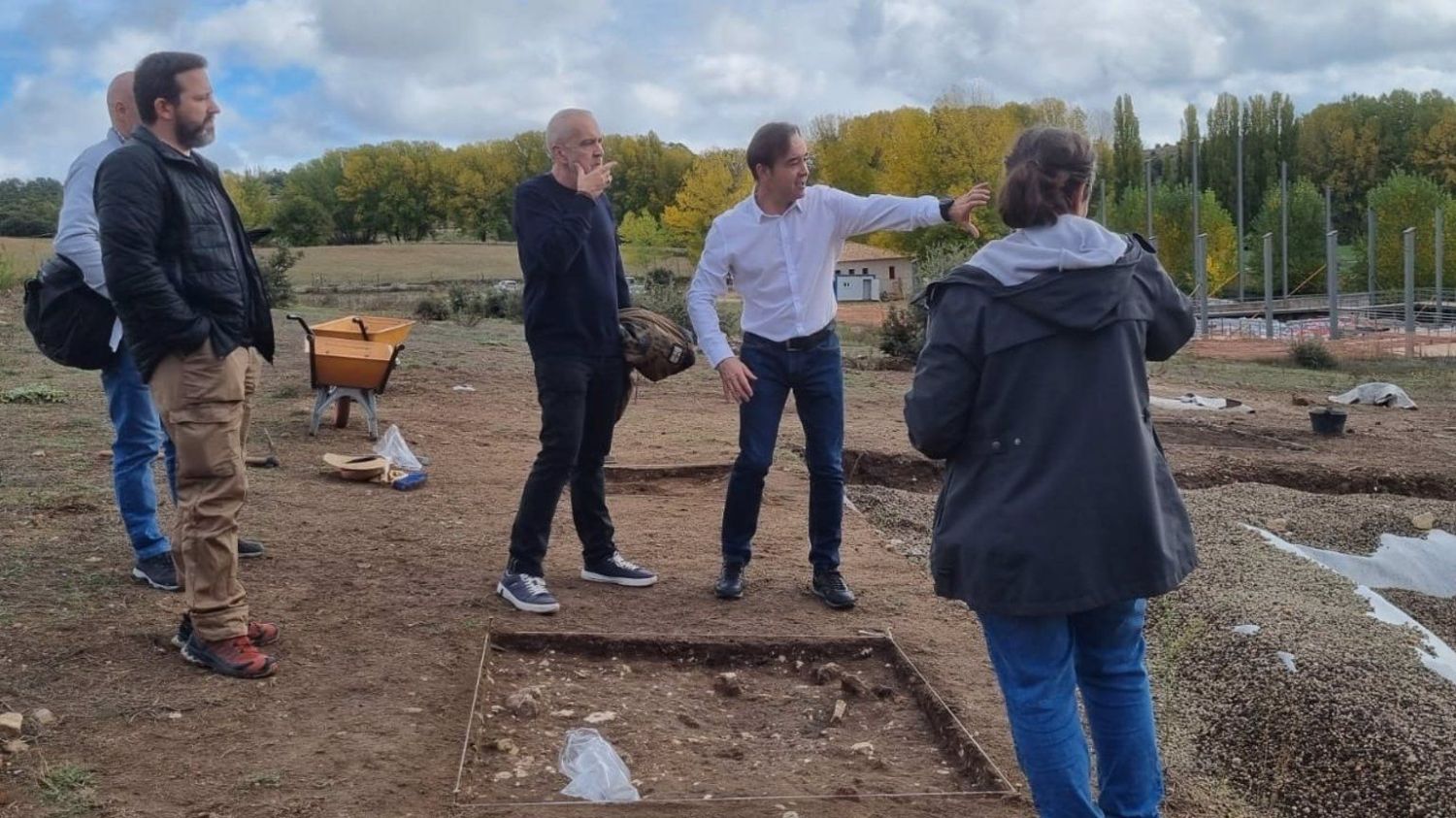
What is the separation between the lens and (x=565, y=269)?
4.56m

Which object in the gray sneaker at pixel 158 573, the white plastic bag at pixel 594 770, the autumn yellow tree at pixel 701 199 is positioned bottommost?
the white plastic bag at pixel 594 770

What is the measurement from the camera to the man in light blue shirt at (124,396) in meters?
4.58

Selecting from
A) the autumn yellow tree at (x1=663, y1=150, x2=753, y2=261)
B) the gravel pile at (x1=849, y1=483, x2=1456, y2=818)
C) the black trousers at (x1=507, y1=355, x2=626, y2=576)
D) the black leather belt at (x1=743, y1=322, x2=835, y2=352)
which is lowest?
the gravel pile at (x1=849, y1=483, x2=1456, y2=818)

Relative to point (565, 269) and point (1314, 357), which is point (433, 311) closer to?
point (1314, 357)

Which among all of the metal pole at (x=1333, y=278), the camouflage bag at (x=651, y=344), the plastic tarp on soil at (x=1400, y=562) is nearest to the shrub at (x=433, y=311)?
the metal pole at (x=1333, y=278)

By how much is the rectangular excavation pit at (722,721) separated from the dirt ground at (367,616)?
5 centimetres

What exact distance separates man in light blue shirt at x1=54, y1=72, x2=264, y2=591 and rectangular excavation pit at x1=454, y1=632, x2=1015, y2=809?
149 cm

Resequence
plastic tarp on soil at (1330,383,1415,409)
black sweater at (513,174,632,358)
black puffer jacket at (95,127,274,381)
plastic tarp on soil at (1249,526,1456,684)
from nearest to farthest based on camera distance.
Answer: black puffer jacket at (95,127,274,381)
black sweater at (513,174,632,358)
plastic tarp on soil at (1249,526,1456,684)
plastic tarp on soil at (1330,383,1415,409)

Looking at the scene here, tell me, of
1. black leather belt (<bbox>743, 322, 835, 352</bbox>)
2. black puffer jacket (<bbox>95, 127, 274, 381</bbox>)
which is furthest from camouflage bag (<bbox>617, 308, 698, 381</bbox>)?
black puffer jacket (<bbox>95, 127, 274, 381</bbox>)

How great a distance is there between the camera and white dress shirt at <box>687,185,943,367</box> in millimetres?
4844

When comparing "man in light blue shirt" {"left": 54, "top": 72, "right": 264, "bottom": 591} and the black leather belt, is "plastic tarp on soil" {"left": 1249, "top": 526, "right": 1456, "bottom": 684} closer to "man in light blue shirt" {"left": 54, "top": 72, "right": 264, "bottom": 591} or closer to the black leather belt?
the black leather belt

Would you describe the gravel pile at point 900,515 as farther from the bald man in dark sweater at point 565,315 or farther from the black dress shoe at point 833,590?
the bald man in dark sweater at point 565,315

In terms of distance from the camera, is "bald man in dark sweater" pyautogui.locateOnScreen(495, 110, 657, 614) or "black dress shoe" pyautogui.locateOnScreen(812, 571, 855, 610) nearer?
"bald man in dark sweater" pyautogui.locateOnScreen(495, 110, 657, 614)

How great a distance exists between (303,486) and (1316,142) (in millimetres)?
81544
